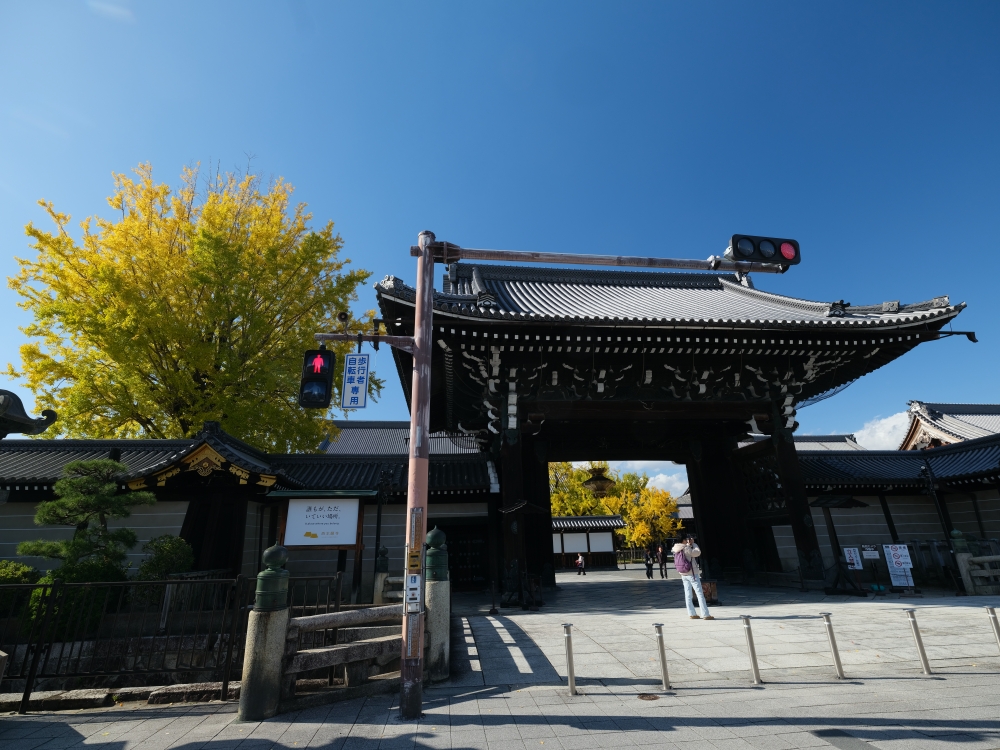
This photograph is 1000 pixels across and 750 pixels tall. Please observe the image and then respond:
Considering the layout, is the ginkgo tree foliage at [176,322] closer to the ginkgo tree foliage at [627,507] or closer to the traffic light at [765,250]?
the traffic light at [765,250]

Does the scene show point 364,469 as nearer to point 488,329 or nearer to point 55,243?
point 488,329

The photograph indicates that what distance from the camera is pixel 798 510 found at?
12891 millimetres

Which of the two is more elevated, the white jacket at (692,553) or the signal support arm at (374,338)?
the signal support arm at (374,338)

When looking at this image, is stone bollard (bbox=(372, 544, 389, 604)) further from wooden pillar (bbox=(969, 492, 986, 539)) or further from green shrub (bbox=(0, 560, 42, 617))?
wooden pillar (bbox=(969, 492, 986, 539))

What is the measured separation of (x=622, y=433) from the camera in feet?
53.7

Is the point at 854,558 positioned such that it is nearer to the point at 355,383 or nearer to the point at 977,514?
the point at 977,514

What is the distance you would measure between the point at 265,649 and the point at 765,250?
24.9 feet

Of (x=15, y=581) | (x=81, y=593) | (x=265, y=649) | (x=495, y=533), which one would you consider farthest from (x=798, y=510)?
(x=15, y=581)

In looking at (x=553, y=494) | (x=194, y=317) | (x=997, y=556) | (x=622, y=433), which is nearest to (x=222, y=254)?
(x=194, y=317)

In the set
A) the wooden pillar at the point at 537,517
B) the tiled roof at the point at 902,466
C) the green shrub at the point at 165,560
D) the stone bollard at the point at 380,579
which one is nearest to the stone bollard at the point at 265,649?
the stone bollard at the point at 380,579

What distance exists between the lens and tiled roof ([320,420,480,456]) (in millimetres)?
21750

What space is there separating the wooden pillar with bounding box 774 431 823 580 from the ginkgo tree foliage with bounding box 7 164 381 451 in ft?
44.4

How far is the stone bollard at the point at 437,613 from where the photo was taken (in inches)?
241

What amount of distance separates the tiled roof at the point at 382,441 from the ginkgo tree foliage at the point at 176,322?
277 inches
